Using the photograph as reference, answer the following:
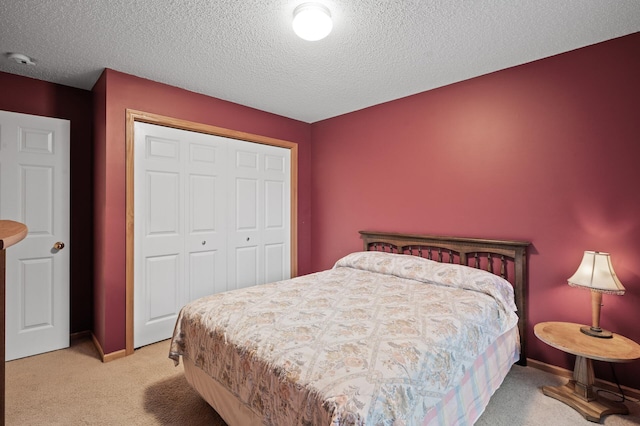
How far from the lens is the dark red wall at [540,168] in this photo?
2.14 meters

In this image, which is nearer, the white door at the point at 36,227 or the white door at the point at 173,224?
the white door at the point at 36,227

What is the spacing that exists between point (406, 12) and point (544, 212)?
1832 mm

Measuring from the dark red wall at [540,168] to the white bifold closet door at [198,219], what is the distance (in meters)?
1.41

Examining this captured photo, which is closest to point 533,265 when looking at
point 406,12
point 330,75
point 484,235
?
point 484,235

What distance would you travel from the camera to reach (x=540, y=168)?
2473 millimetres

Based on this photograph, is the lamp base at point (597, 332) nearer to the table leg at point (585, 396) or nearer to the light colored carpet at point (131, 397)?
the table leg at point (585, 396)

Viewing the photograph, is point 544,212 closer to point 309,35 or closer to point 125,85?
point 309,35

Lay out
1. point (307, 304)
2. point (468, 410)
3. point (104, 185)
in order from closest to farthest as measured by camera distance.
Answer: point (468, 410)
point (307, 304)
point (104, 185)

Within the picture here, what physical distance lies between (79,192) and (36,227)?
0.51 meters

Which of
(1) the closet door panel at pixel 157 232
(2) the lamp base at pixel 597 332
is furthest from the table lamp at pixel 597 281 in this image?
(1) the closet door panel at pixel 157 232

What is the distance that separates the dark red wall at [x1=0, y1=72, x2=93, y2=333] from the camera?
3.00 metres

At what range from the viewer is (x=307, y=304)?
78.8 inches

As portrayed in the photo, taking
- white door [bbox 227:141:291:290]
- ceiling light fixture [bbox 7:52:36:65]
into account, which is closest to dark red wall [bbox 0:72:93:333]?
ceiling light fixture [bbox 7:52:36:65]

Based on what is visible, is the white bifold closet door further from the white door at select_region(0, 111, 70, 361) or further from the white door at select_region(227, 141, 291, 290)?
the white door at select_region(0, 111, 70, 361)
